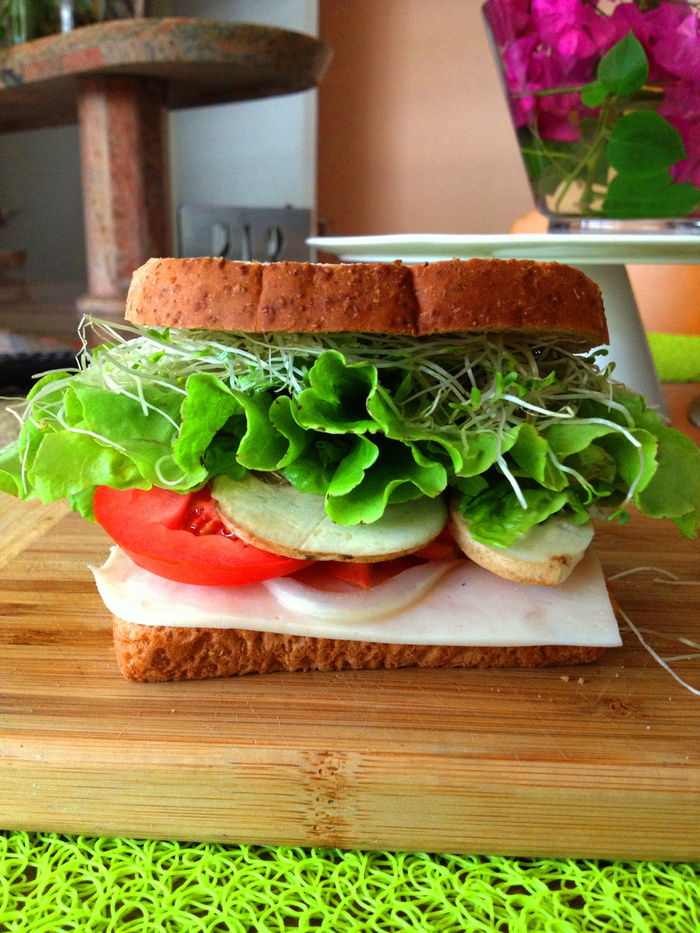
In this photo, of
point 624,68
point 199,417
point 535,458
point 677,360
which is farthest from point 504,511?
point 677,360

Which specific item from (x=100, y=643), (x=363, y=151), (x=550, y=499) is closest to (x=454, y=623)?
(x=550, y=499)

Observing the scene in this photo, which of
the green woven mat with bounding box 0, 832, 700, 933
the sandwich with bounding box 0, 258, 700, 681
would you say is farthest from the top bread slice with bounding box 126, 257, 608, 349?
the green woven mat with bounding box 0, 832, 700, 933

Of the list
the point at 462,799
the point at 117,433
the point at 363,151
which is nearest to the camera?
the point at 462,799

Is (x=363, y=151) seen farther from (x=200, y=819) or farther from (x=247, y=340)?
(x=200, y=819)

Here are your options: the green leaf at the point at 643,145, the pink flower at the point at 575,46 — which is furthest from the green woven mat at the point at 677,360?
the pink flower at the point at 575,46

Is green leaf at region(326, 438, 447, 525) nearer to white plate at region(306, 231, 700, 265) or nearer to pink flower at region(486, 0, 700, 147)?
white plate at region(306, 231, 700, 265)

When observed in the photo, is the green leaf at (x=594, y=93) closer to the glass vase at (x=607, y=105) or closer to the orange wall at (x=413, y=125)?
the glass vase at (x=607, y=105)
